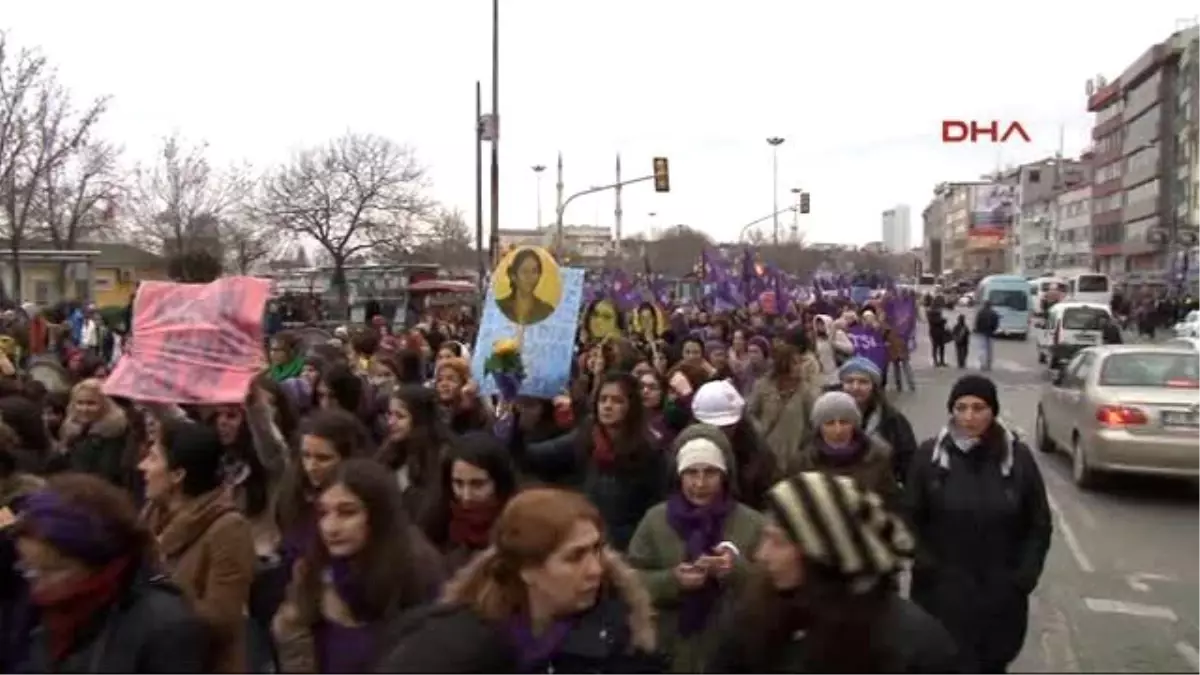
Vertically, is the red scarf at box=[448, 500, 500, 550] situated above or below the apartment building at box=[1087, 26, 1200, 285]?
below

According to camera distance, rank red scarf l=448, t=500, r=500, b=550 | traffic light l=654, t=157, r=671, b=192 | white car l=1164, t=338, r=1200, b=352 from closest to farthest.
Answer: red scarf l=448, t=500, r=500, b=550 < white car l=1164, t=338, r=1200, b=352 < traffic light l=654, t=157, r=671, b=192

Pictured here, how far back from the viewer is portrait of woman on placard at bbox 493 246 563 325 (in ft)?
33.6

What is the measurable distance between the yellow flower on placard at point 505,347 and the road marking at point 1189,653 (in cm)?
436

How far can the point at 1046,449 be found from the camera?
16.3 metres

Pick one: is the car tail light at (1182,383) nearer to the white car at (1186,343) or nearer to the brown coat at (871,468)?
the white car at (1186,343)

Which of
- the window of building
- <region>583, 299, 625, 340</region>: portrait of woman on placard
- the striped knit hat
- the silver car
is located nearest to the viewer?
the striped knit hat

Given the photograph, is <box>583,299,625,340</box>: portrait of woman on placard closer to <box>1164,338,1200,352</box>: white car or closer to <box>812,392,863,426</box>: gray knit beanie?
<box>1164,338,1200,352</box>: white car

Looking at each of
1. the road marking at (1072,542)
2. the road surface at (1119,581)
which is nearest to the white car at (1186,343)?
the road surface at (1119,581)

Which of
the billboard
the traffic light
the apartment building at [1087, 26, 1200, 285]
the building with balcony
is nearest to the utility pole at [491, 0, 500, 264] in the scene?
the traffic light

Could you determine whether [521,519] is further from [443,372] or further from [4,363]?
[4,363]

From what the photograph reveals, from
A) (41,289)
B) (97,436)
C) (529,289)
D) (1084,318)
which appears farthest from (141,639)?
(41,289)

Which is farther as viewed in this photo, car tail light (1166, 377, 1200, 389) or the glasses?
car tail light (1166, 377, 1200, 389)

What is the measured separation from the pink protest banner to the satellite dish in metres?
2.59

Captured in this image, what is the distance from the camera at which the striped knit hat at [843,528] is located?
2768mm
